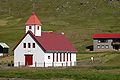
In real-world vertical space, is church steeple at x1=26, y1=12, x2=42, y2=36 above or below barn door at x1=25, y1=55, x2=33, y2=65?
above

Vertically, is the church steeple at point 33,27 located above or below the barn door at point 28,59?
above

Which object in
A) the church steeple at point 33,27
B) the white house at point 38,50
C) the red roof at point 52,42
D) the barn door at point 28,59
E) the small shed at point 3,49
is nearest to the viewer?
the white house at point 38,50

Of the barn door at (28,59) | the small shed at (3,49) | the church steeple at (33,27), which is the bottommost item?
the barn door at (28,59)

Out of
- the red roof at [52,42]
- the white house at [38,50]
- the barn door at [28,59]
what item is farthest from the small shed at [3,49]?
the barn door at [28,59]

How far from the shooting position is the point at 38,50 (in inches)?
3484

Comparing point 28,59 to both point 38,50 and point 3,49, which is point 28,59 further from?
point 3,49

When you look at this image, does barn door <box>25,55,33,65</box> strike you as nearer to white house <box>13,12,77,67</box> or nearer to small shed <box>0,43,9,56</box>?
white house <box>13,12,77,67</box>

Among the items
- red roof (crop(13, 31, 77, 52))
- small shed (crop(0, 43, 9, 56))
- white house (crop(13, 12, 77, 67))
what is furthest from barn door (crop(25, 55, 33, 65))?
small shed (crop(0, 43, 9, 56))

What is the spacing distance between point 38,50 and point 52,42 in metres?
3.83

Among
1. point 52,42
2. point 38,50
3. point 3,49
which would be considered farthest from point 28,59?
point 3,49

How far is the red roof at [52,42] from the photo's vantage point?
88.6 meters

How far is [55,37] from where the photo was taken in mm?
93938

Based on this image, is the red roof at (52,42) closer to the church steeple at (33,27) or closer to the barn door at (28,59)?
the church steeple at (33,27)

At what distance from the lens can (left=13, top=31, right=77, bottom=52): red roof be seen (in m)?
88.6
